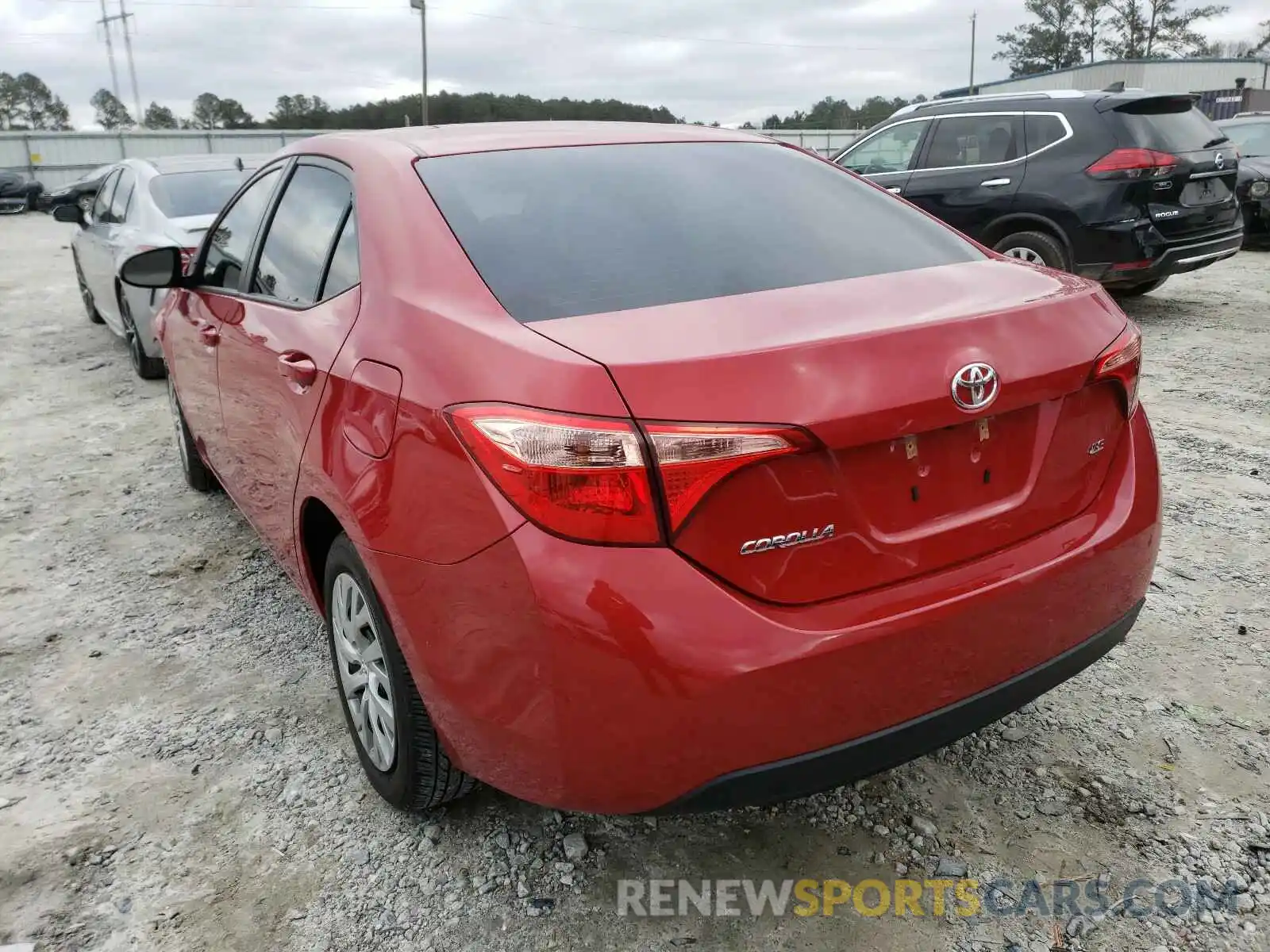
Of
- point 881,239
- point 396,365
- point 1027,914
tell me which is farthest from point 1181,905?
point 396,365

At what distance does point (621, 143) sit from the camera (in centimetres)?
264

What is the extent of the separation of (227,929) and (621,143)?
2106 millimetres

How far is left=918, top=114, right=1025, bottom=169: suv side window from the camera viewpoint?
7.88 meters

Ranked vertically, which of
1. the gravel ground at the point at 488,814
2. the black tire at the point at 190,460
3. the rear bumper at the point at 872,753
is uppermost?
the rear bumper at the point at 872,753

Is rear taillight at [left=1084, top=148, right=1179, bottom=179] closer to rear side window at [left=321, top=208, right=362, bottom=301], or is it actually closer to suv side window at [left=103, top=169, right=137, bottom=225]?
rear side window at [left=321, top=208, right=362, bottom=301]

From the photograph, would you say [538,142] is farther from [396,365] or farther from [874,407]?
[874,407]

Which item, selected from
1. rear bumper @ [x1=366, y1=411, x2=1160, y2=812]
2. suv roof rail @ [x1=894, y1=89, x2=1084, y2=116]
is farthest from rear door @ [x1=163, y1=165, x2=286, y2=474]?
suv roof rail @ [x1=894, y1=89, x2=1084, y2=116]

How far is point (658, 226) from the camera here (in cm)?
227

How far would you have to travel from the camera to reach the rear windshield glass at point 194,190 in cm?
687

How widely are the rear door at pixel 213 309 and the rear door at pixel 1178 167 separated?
6256mm

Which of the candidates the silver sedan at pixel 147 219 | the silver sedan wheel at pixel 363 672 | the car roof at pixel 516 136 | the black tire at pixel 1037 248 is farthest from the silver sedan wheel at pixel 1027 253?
the silver sedan wheel at pixel 363 672

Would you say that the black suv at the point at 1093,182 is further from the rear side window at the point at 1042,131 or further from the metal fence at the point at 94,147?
the metal fence at the point at 94,147

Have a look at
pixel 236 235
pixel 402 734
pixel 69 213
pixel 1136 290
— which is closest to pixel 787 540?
pixel 402 734

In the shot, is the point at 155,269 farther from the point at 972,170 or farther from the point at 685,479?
the point at 972,170
